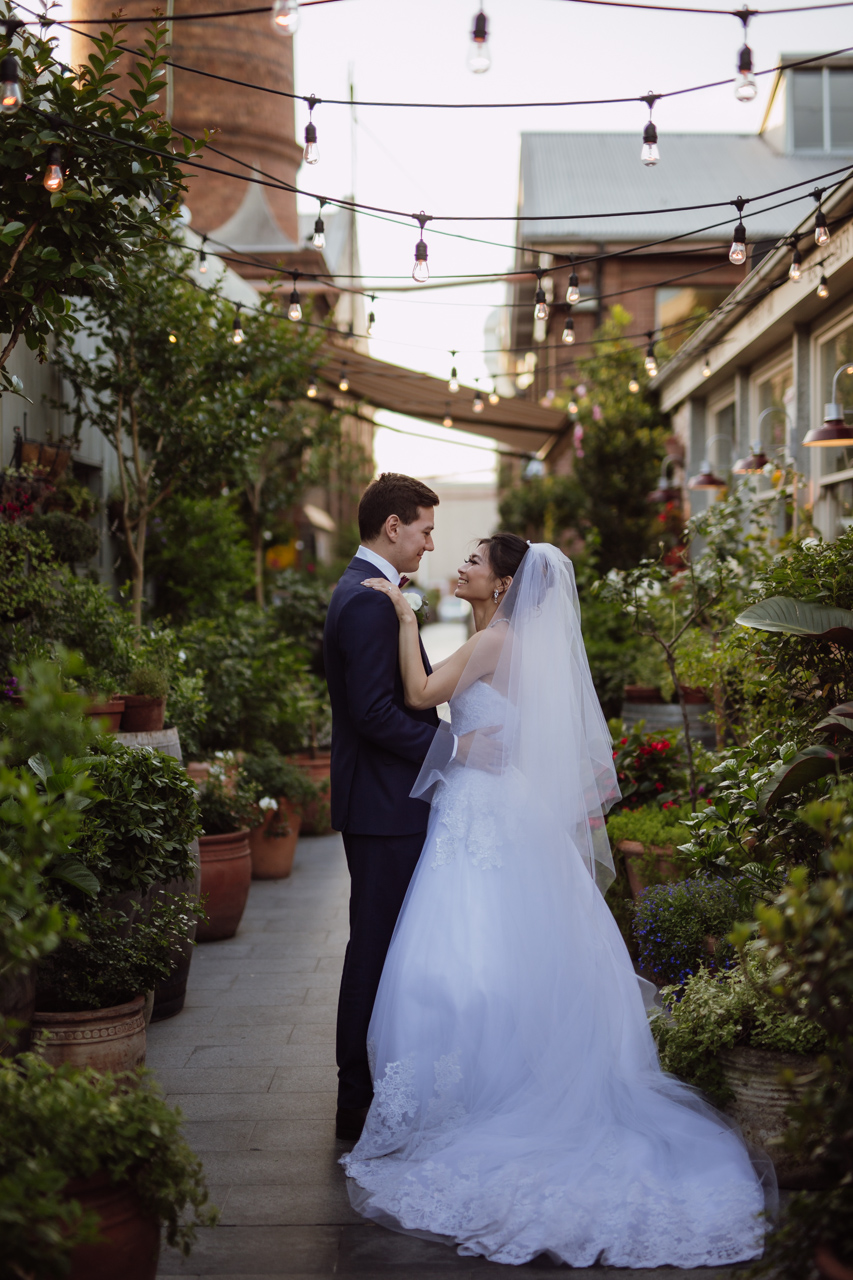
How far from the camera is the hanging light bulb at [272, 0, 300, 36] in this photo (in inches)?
116

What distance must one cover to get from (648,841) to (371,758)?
197 centimetres

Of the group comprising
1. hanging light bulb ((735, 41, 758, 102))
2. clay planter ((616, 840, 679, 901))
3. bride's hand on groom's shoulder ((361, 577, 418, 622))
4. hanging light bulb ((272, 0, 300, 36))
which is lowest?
clay planter ((616, 840, 679, 901))

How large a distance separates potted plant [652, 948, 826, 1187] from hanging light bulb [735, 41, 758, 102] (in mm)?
2742

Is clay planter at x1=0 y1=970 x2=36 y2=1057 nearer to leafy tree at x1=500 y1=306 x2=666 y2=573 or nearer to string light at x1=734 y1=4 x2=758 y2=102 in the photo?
string light at x1=734 y1=4 x2=758 y2=102

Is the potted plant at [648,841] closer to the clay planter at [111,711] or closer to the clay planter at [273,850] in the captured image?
the clay planter at [111,711]

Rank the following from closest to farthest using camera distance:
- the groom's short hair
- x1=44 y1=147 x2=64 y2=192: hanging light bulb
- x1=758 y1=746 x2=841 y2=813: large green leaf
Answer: x1=758 y1=746 x2=841 y2=813: large green leaf → x1=44 y1=147 x2=64 y2=192: hanging light bulb → the groom's short hair

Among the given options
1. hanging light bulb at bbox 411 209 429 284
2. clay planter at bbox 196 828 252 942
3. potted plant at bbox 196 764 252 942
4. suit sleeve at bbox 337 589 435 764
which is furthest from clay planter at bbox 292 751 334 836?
suit sleeve at bbox 337 589 435 764

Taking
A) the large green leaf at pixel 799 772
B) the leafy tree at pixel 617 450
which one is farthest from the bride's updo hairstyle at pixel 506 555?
the leafy tree at pixel 617 450

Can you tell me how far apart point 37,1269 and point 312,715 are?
7.40 metres

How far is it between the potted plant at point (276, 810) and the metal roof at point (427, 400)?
4.37 metres

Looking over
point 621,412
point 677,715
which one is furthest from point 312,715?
point 621,412

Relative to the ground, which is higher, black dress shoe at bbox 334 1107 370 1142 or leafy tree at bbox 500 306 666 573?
leafy tree at bbox 500 306 666 573

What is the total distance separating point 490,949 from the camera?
3494 millimetres

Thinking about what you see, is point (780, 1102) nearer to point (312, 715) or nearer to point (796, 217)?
point (312, 715)
